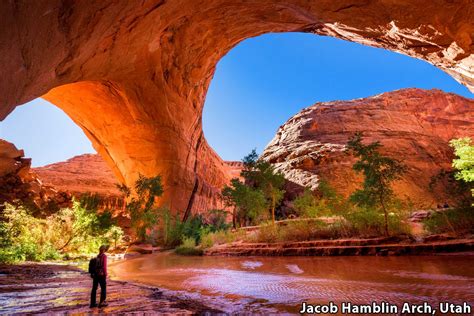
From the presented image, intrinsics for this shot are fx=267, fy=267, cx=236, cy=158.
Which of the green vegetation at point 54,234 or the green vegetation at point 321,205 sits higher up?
the green vegetation at point 321,205

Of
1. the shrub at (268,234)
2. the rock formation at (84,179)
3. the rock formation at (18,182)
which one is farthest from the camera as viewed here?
the rock formation at (84,179)

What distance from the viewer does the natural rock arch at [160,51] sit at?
5008 mm

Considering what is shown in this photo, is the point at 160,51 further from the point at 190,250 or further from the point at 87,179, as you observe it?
the point at 87,179

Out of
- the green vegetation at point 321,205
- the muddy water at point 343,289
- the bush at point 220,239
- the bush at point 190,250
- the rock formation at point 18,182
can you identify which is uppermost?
the rock formation at point 18,182

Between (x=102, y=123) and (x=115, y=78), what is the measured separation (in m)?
5.09

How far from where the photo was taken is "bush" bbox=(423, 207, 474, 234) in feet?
27.0

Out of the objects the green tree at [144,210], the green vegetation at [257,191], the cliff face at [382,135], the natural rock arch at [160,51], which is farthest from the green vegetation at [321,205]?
the green tree at [144,210]

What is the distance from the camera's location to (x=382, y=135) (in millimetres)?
26719

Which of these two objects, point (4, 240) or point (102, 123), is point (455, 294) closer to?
point (4, 240)

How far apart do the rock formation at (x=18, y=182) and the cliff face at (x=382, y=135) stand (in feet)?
62.6

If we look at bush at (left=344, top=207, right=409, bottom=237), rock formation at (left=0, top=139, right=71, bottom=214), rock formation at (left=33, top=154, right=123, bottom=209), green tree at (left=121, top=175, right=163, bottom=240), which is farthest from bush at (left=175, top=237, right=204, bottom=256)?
rock formation at (left=33, top=154, right=123, bottom=209)

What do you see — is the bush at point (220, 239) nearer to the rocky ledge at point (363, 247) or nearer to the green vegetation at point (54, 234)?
the rocky ledge at point (363, 247)

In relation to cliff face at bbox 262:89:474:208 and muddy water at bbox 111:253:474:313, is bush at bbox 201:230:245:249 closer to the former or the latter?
muddy water at bbox 111:253:474:313

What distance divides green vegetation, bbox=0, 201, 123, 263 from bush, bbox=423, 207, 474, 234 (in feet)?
43.5
